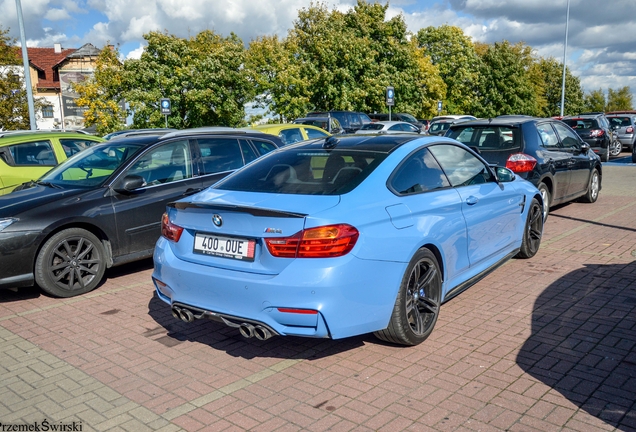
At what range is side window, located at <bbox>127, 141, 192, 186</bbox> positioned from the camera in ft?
23.6

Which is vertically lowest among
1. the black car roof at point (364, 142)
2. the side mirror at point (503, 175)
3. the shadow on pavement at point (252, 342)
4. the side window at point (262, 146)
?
the shadow on pavement at point (252, 342)

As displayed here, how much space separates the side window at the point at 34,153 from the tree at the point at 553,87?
223ft

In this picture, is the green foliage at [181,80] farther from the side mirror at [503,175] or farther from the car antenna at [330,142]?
the car antenna at [330,142]

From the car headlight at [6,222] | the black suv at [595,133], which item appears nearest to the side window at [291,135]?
the car headlight at [6,222]

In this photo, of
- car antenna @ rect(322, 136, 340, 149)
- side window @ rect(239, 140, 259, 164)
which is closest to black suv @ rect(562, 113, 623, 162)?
side window @ rect(239, 140, 259, 164)

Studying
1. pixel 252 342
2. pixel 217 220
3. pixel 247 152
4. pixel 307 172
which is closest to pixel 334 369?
pixel 252 342

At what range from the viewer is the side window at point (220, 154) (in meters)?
7.80

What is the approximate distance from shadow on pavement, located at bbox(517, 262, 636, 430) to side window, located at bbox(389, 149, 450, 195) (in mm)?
1460

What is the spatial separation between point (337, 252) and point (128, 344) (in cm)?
212

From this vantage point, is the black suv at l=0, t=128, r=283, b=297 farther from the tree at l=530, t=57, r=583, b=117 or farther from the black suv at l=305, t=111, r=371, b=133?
the tree at l=530, t=57, r=583, b=117

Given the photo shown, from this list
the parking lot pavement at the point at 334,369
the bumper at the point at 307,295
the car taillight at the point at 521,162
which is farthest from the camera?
the car taillight at the point at 521,162

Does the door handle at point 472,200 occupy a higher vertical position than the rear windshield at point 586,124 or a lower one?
lower

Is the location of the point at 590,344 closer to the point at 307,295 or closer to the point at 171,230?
the point at 307,295

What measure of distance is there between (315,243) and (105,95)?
93.0 feet
